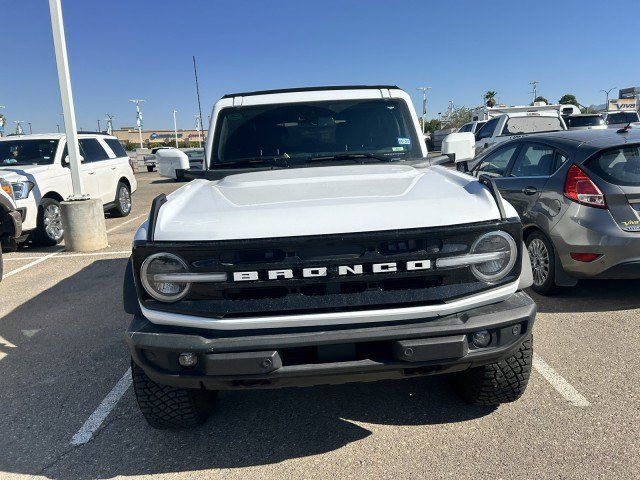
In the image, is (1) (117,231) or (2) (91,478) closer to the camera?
(2) (91,478)

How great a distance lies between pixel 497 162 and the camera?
620 cm

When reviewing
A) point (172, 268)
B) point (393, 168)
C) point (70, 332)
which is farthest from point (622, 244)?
point (70, 332)

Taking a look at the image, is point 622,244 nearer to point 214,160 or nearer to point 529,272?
point 529,272

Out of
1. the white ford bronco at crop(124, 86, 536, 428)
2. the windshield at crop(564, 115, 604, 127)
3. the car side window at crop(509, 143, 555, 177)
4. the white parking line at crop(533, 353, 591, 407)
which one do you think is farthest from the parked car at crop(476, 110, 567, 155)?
the white ford bronco at crop(124, 86, 536, 428)

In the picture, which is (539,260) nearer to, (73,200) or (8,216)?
(73,200)

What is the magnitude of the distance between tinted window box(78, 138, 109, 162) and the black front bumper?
932cm

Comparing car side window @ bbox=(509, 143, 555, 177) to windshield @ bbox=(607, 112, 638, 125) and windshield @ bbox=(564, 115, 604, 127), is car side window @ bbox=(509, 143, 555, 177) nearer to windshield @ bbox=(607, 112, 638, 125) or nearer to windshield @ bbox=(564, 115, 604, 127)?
windshield @ bbox=(564, 115, 604, 127)

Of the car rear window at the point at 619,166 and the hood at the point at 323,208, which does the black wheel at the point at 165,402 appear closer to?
the hood at the point at 323,208

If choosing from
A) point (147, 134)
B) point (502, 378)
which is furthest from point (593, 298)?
point (147, 134)

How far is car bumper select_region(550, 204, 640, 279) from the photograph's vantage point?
4.30 meters

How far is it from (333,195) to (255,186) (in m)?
0.66

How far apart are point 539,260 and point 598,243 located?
2.36 ft

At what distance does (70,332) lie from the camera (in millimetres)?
4750

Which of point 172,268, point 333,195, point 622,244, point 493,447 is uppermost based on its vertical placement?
point 333,195
